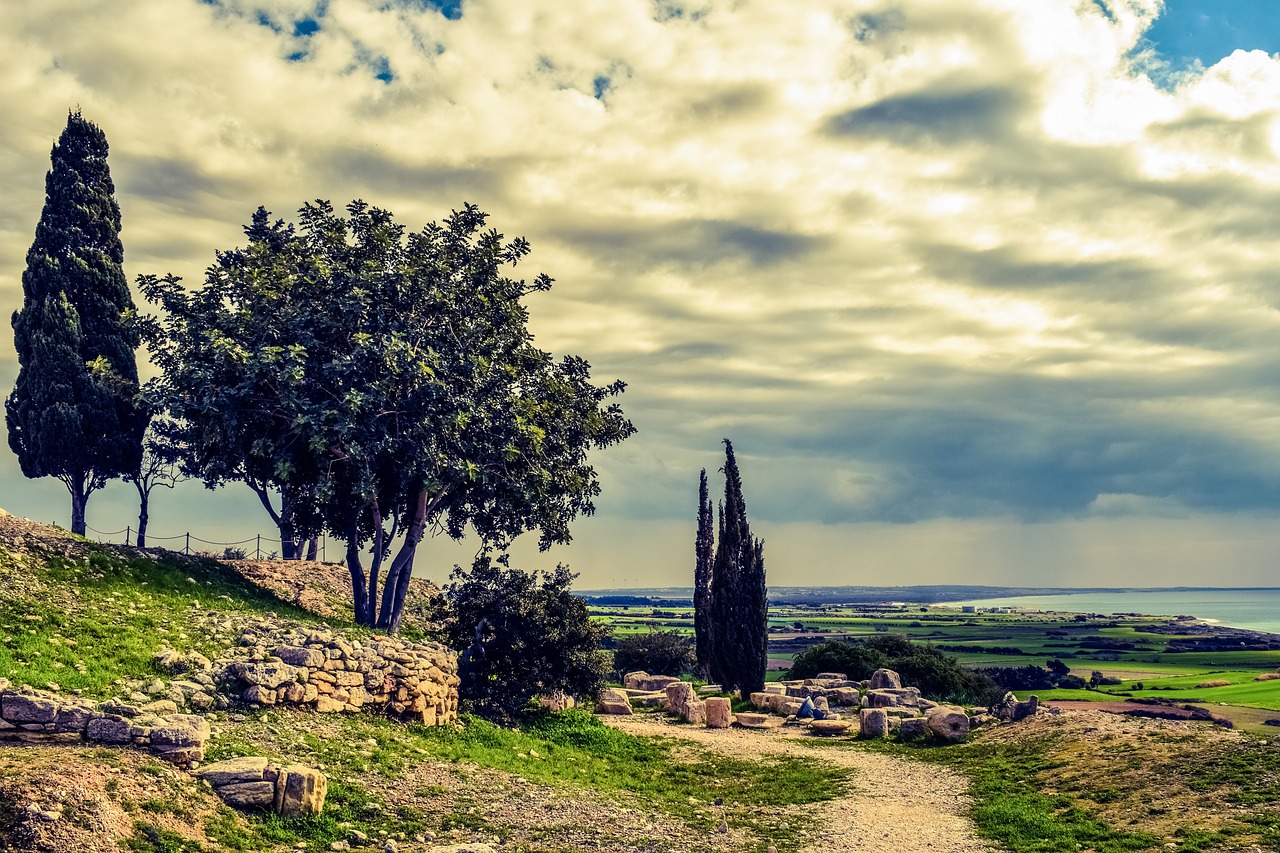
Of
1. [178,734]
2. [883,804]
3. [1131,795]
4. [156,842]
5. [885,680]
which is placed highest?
[178,734]

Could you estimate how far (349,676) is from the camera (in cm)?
2138

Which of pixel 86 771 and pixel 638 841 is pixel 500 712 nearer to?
pixel 638 841

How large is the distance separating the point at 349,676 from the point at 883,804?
1278 centimetres

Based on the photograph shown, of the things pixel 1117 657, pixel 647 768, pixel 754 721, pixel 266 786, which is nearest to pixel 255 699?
pixel 266 786

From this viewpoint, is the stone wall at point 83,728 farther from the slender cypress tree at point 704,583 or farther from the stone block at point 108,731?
the slender cypress tree at point 704,583

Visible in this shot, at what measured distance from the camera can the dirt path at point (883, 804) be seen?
17.6 meters

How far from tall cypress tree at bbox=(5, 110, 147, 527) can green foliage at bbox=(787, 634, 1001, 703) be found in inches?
1425

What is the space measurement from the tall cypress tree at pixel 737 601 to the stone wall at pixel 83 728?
31.2 metres

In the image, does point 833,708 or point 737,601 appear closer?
point 833,708

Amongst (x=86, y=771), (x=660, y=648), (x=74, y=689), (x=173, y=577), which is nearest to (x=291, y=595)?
(x=173, y=577)

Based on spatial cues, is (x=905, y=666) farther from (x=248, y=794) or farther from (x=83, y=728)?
(x=83, y=728)

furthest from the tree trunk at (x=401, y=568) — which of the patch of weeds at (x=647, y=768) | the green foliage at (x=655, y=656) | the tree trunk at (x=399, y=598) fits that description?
the green foliage at (x=655, y=656)

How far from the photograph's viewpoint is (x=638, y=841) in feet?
55.0

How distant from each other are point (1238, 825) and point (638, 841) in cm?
1086
